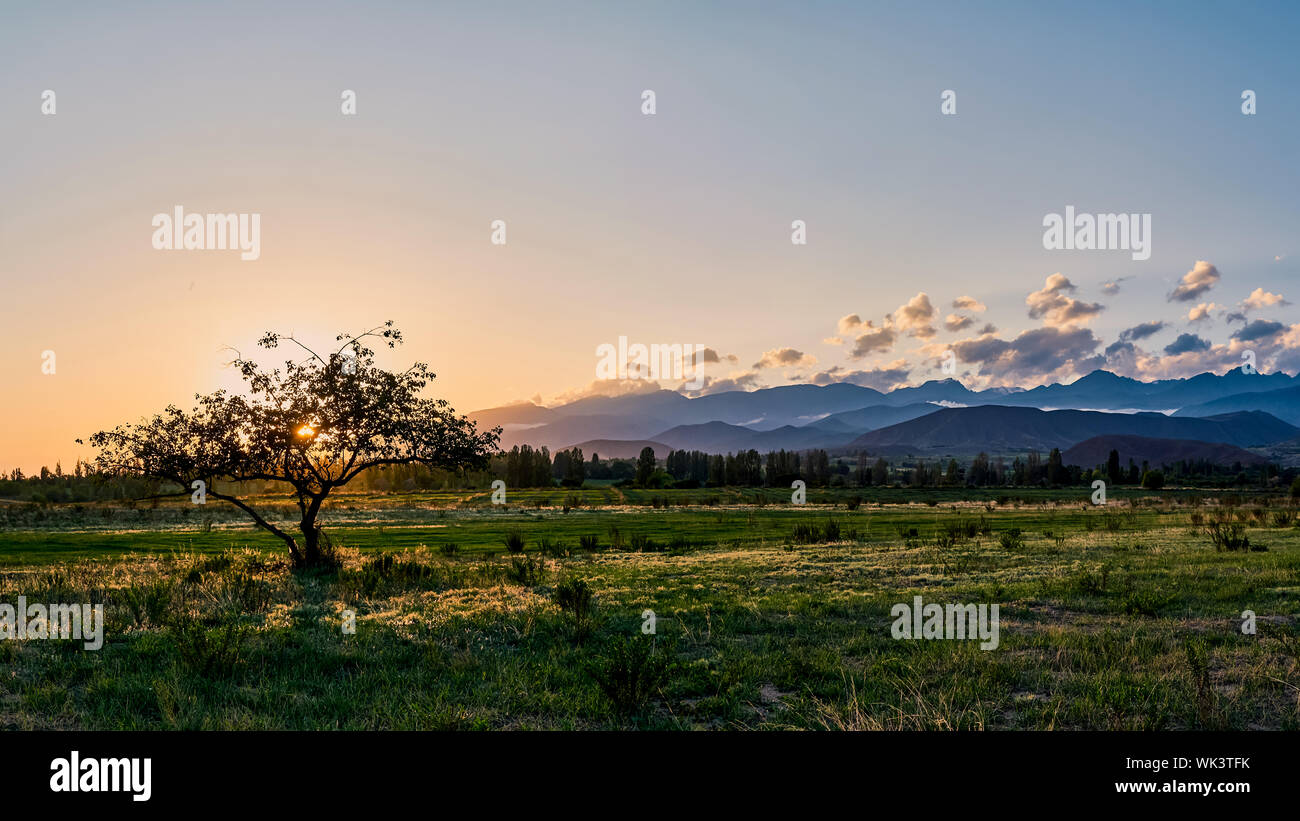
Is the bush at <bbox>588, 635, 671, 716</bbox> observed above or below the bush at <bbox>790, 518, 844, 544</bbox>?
above

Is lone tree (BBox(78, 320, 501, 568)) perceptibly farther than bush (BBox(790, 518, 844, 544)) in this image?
No

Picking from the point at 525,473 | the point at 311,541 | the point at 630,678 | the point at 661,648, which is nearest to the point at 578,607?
the point at 661,648

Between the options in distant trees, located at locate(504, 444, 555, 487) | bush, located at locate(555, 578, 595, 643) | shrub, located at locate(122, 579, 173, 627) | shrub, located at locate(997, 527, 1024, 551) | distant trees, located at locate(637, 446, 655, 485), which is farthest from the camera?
distant trees, located at locate(637, 446, 655, 485)

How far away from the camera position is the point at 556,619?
46.4 feet

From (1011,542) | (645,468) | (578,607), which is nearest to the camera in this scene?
(578,607)

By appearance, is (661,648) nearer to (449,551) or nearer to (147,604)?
(147,604)

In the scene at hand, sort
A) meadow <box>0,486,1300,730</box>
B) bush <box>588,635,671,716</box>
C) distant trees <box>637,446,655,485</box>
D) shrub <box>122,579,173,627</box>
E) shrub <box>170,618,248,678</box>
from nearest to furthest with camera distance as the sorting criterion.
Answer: meadow <box>0,486,1300,730</box>
bush <box>588,635,671,716</box>
shrub <box>170,618,248,678</box>
shrub <box>122,579,173,627</box>
distant trees <box>637,446,655,485</box>

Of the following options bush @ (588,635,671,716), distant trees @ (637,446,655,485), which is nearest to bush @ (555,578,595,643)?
bush @ (588,635,671,716)

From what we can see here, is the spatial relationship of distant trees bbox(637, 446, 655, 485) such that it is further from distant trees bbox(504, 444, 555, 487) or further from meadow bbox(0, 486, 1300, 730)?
meadow bbox(0, 486, 1300, 730)

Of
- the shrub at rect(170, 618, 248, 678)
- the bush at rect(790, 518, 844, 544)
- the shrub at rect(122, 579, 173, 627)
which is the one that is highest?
the shrub at rect(170, 618, 248, 678)

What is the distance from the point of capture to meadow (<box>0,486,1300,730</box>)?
27.1 ft

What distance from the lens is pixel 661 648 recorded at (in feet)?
38.9
